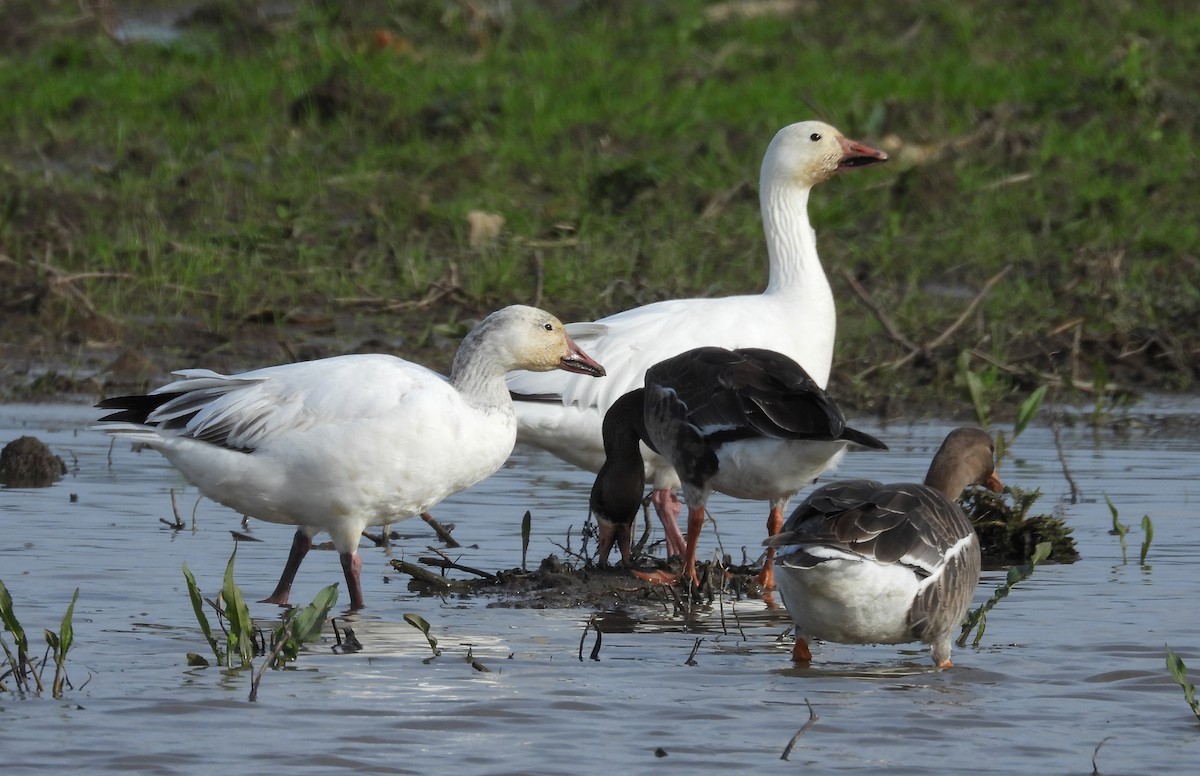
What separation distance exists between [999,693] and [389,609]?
2.08 metres

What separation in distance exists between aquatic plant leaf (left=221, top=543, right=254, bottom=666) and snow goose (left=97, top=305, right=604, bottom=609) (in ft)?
2.96

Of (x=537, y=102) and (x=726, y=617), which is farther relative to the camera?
(x=537, y=102)

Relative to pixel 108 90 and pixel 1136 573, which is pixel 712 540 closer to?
pixel 1136 573

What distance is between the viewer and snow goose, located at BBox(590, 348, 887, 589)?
6.16 meters

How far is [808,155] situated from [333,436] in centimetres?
305

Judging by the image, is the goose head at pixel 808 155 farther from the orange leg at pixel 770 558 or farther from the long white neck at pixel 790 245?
the orange leg at pixel 770 558

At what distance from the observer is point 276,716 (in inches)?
199

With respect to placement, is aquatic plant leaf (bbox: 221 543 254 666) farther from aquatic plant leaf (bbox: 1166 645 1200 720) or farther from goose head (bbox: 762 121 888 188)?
goose head (bbox: 762 121 888 188)

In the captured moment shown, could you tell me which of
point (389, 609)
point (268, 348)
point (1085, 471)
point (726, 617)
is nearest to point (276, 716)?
point (389, 609)

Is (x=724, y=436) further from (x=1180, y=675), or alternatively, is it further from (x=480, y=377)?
(x=1180, y=675)

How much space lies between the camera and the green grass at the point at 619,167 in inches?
438

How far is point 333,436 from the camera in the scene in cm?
623

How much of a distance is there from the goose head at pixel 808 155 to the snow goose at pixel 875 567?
120 inches

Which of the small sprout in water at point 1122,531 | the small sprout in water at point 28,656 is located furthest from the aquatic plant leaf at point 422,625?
the small sprout in water at point 1122,531
